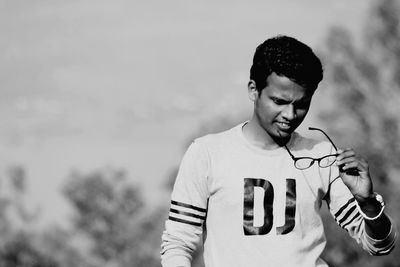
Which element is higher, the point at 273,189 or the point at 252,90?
the point at 252,90

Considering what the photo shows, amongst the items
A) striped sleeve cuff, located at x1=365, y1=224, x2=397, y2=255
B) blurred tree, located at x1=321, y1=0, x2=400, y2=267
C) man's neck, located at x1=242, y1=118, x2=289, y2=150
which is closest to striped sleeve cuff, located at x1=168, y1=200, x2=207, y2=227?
man's neck, located at x1=242, y1=118, x2=289, y2=150

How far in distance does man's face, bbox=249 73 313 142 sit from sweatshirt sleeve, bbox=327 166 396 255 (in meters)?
0.34

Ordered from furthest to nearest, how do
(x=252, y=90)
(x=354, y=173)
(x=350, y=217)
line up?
(x=252, y=90), (x=350, y=217), (x=354, y=173)

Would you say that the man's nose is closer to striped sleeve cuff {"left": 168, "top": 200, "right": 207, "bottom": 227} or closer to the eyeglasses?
the eyeglasses

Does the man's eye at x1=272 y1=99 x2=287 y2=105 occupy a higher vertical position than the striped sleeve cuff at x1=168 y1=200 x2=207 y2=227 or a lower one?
higher

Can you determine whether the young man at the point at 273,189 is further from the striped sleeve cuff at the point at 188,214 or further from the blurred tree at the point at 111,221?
the blurred tree at the point at 111,221

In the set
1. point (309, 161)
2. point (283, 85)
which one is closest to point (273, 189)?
point (309, 161)

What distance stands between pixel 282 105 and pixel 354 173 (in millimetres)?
494

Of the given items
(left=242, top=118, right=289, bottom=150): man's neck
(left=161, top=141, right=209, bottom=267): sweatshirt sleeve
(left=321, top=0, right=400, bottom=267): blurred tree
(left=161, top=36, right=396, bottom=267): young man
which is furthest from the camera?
(left=321, top=0, right=400, bottom=267): blurred tree

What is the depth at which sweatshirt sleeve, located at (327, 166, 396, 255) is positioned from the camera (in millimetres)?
4770

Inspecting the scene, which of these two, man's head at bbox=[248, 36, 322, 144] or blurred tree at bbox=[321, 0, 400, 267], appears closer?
man's head at bbox=[248, 36, 322, 144]

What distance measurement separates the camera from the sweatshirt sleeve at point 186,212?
4859mm

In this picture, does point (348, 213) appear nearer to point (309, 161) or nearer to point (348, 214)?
point (348, 214)

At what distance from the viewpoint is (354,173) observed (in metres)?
4.65
